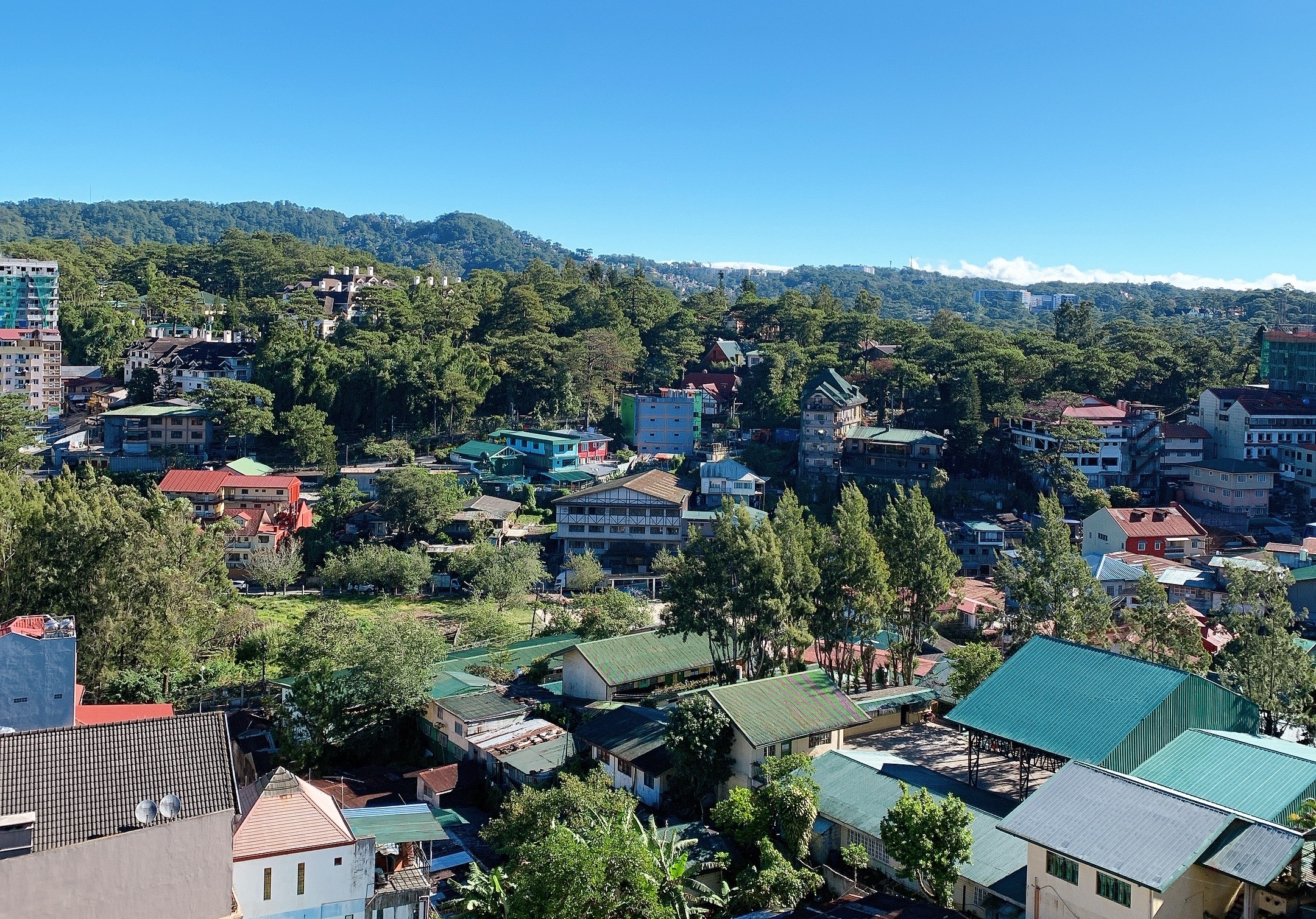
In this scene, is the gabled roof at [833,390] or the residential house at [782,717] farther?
the gabled roof at [833,390]

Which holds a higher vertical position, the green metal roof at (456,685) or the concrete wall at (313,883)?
the concrete wall at (313,883)

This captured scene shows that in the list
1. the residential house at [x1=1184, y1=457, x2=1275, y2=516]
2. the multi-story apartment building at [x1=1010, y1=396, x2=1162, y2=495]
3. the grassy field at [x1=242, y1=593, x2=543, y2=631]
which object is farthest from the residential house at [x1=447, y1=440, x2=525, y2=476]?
the residential house at [x1=1184, y1=457, x2=1275, y2=516]

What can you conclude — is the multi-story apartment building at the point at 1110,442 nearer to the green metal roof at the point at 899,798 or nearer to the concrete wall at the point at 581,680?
the concrete wall at the point at 581,680

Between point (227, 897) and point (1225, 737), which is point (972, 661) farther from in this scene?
point (227, 897)

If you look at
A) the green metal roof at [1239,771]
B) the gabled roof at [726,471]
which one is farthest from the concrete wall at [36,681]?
the gabled roof at [726,471]

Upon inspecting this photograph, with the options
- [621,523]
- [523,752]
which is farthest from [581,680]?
[621,523]

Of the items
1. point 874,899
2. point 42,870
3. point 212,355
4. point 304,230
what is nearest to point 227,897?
point 42,870

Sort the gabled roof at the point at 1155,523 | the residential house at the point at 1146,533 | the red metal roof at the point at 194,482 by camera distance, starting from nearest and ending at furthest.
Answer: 1. the residential house at the point at 1146,533
2. the gabled roof at the point at 1155,523
3. the red metal roof at the point at 194,482
